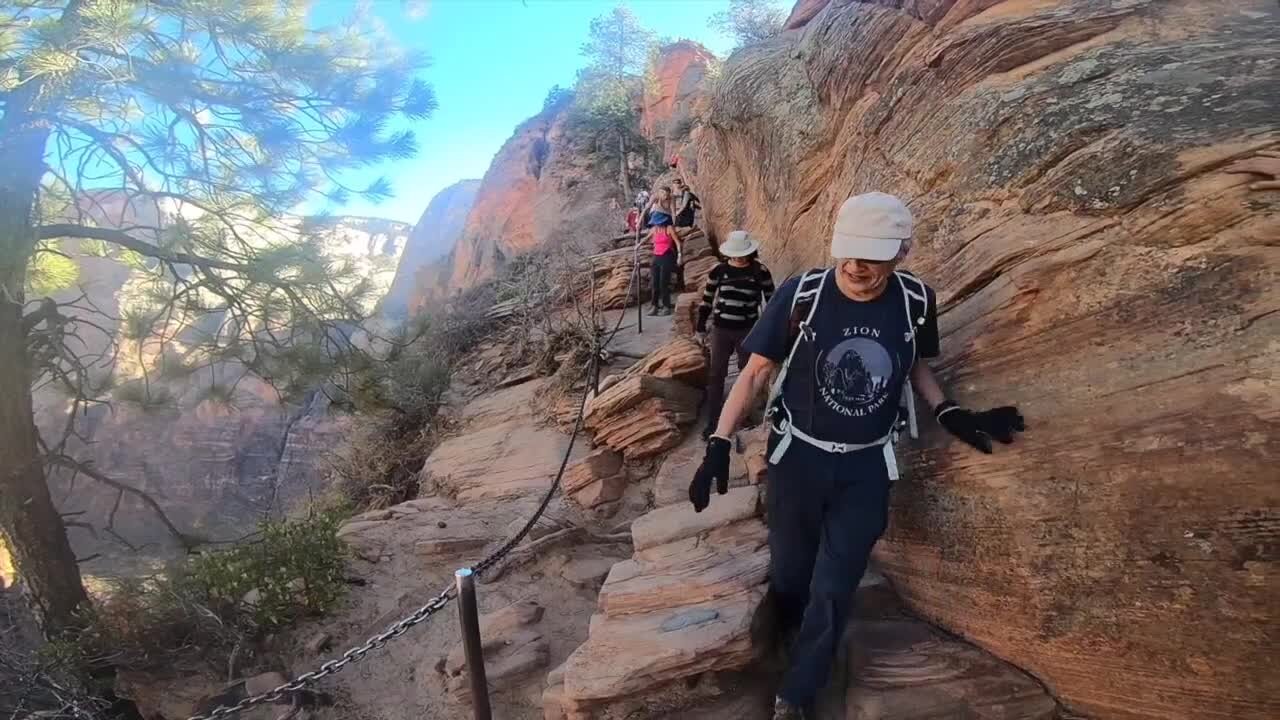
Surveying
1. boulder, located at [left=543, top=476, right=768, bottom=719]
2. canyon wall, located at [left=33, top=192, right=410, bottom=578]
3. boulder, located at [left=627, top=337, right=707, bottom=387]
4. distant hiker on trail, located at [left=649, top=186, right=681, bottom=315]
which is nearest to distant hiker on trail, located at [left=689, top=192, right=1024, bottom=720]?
boulder, located at [left=543, top=476, right=768, bottom=719]

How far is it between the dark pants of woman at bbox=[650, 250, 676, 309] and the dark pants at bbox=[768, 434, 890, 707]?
757 centimetres

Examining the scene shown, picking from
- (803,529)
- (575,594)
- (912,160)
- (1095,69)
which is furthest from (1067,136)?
(575,594)

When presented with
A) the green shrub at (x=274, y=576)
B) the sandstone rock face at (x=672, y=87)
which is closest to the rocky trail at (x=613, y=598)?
the green shrub at (x=274, y=576)

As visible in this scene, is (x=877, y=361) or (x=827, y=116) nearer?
(x=877, y=361)

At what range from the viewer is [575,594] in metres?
4.97

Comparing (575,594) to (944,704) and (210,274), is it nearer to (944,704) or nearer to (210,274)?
(944,704)

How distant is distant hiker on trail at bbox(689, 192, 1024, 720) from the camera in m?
2.63

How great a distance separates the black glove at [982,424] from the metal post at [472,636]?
80.5 inches

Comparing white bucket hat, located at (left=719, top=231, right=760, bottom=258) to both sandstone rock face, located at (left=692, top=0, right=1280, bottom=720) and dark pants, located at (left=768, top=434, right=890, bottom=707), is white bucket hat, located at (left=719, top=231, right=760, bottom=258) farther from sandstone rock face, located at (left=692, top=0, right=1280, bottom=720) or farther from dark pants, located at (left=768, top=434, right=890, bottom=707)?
dark pants, located at (left=768, top=434, right=890, bottom=707)

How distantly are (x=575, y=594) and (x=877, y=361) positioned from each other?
3.19 metres

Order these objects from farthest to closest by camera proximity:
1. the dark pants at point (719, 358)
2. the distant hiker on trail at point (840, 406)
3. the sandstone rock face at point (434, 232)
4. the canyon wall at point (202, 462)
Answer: the sandstone rock face at point (434, 232), the canyon wall at point (202, 462), the dark pants at point (719, 358), the distant hiker on trail at point (840, 406)

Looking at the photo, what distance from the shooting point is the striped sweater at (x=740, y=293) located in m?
5.47

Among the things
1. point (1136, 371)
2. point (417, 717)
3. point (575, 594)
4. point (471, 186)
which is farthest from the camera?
point (471, 186)

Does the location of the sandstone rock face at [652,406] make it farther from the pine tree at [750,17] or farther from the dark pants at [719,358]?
the pine tree at [750,17]
